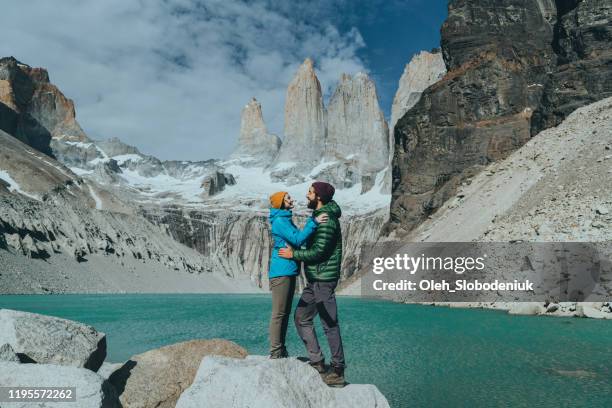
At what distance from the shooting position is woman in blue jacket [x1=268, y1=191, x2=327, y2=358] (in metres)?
7.15

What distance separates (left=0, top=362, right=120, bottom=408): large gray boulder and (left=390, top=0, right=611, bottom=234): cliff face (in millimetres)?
61079

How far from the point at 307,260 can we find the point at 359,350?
31.7 feet

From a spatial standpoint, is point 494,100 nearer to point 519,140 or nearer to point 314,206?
point 519,140

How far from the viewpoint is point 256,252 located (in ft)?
416

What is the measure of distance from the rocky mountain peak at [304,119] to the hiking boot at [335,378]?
Answer: 550ft

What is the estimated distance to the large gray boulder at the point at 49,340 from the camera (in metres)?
6.82

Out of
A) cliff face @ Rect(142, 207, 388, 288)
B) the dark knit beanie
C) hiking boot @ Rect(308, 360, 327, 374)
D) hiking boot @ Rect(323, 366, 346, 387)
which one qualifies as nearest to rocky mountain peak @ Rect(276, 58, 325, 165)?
cliff face @ Rect(142, 207, 388, 288)

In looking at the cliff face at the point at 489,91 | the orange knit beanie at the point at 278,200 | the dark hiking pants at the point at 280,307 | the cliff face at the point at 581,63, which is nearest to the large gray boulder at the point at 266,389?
the dark hiking pants at the point at 280,307

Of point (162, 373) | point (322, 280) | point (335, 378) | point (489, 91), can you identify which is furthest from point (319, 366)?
point (489, 91)

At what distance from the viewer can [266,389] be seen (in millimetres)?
5875

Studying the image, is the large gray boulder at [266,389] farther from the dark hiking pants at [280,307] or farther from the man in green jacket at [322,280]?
the dark hiking pants at [280,307]

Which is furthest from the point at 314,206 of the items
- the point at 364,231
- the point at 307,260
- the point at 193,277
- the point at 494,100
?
the point at 364,231

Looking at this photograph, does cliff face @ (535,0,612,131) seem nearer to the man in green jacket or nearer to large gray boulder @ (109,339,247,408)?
the man in green jacket

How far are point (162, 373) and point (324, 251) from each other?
10.9 ft
